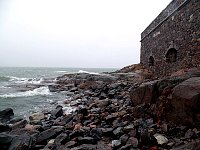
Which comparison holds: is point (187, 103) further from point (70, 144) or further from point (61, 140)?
point (61, 140)

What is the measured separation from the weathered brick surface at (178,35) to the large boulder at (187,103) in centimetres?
413

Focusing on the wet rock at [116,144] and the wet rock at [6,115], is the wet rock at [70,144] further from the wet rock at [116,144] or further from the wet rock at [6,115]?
the wet rock at [6,115]

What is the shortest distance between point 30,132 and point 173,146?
183 inches

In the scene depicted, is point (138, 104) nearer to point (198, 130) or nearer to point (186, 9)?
point (198, 130)

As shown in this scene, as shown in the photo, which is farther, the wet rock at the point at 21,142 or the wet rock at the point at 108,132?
the wet rock at the point at 108,132

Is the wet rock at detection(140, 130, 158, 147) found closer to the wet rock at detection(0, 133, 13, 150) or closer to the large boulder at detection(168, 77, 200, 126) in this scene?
the large boulder at detection(168, 77, 200, 126)

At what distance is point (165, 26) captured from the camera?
526 inches

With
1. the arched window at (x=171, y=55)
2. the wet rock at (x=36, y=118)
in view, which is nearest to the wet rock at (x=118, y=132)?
the wet rock at (x=36, y=118)

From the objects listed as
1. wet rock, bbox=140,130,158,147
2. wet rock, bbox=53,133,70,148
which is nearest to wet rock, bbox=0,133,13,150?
wet rock, bbox=53,133,70,148

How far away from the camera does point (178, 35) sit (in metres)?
11.2

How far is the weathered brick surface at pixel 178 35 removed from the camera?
9438 millimetres

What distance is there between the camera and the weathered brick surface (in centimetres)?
944

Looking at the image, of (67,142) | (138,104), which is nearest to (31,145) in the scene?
(67,142)

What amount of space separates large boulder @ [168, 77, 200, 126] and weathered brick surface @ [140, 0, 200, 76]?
13.6 ft
